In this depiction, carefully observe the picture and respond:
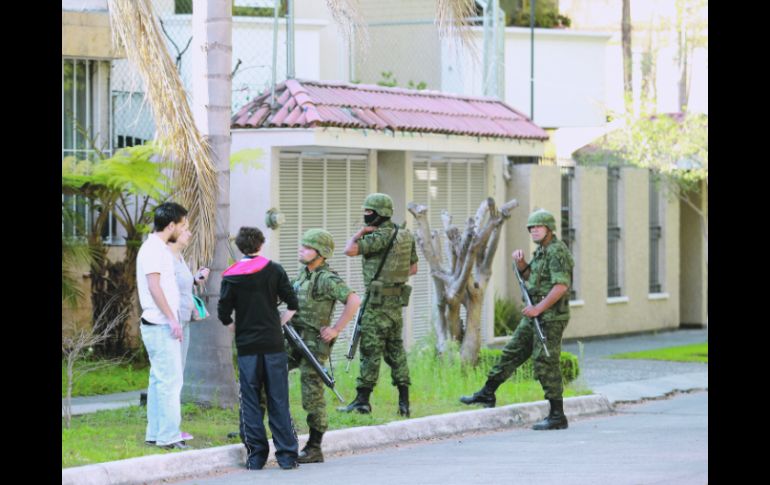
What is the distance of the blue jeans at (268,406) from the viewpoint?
9.84 meters

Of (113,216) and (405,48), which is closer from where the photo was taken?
(113,216)

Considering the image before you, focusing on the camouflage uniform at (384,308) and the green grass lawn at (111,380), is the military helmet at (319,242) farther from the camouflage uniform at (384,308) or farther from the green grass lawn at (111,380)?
the green grass lawn at (111,380)

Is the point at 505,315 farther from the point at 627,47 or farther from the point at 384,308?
the point at 627,47

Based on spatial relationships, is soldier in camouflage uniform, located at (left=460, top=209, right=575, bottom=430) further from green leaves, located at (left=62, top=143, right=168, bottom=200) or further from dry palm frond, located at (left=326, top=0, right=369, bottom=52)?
green leaves, located at (left=62, top=143, right=168, bottom=200)

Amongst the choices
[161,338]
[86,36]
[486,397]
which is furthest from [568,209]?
[161,338]

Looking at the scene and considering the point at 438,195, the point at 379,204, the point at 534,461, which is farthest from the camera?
the point at 438,195

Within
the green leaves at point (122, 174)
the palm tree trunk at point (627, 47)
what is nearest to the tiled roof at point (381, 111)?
the green leaves at point (122, 174)

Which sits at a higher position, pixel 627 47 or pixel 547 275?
pixel 627 47

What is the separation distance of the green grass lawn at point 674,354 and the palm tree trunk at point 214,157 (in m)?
10.1

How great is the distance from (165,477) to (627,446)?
3982 mm

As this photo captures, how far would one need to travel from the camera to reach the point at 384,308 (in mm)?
12312

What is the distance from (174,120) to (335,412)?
2938 mm
